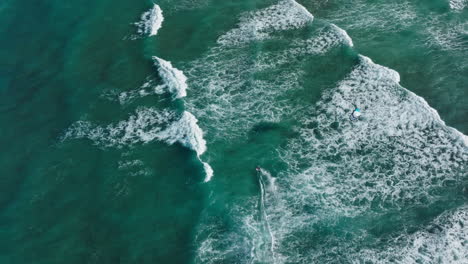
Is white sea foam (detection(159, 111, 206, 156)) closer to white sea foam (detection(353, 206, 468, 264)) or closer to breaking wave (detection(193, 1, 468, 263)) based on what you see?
breaking wave (detection(193, 1, 468, 263))

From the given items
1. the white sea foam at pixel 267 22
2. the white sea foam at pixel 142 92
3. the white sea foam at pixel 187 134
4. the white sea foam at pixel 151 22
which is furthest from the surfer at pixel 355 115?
the white sea foam at pixel 151 22

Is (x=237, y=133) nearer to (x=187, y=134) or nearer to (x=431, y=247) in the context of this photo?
(x=187, y=134)

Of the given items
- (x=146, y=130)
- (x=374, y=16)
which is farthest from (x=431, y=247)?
(x=374, y=16)

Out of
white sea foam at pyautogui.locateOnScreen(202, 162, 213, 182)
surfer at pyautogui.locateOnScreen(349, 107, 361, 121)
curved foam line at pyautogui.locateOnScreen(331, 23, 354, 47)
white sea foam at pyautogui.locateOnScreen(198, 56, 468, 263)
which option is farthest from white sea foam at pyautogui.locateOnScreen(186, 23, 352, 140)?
surfer at pyautogui.locateOnScreen(349, 107, 361, 121)

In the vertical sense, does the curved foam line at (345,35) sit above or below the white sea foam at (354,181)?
above

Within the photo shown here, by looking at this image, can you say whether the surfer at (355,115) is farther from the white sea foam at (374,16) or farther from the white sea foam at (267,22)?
the white sea foam at (267,22)
